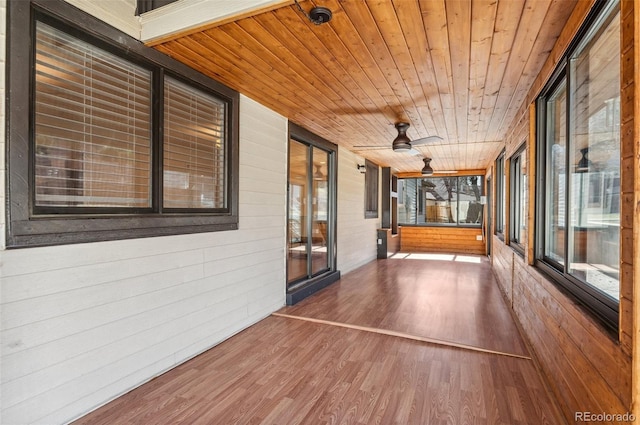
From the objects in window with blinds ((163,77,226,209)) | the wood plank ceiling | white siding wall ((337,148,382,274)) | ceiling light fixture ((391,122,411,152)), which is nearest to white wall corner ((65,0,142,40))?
the wood plank ceiling

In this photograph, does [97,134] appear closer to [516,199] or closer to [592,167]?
[592,167]

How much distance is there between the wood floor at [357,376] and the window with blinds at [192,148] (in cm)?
136

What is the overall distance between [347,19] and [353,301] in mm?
3460

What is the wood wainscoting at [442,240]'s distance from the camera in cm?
962

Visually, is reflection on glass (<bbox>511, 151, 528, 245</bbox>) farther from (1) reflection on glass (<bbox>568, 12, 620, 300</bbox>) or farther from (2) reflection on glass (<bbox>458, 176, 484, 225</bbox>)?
(2) reflection on glass (<bbox>458, 176, 484, 225</bbox>)

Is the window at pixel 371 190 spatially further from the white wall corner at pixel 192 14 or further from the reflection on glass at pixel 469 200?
the white wall corner at pixel 192 14

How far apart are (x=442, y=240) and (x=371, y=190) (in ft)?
11.0

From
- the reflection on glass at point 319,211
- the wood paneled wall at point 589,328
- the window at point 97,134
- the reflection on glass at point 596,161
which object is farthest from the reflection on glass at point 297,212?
the reflection on glass at point 596,161

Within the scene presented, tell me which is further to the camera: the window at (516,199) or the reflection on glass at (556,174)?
the window at (516,199)

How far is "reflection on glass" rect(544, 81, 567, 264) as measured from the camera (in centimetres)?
247

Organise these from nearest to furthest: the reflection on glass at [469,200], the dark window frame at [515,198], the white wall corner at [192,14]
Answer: the white wall corner at [192,14] → the dark window frame at [515,198] → the reflection on glass at [469,200]

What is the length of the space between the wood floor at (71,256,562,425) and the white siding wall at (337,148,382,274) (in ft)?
7.71
